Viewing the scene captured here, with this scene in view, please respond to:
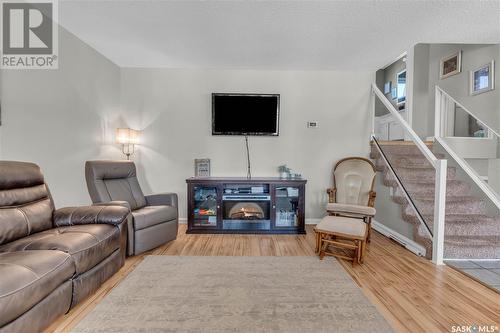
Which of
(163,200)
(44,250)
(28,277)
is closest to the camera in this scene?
(28,277)

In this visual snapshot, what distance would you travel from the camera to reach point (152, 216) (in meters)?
2.47

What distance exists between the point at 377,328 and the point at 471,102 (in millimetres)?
3820

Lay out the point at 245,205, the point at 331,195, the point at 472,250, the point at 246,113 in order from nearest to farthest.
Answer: the point at 472,250
the point at 331,195
the point at 245,205
the point at 246,113

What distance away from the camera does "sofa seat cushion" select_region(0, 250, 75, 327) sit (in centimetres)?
108

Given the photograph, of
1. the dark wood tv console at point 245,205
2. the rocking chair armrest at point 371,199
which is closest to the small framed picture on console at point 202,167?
the dark wood tv console at point 245,205

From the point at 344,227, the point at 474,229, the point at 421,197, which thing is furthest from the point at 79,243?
the point at 474,229

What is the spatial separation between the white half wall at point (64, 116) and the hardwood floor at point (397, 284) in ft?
4.31

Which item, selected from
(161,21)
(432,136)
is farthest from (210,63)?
(432,136)

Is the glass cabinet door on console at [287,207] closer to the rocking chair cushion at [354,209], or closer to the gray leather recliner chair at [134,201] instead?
the rocking chair cushion at [354,209]

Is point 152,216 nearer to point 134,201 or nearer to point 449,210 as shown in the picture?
point 134,201

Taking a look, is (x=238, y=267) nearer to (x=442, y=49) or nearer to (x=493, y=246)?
(x=493, y=246)

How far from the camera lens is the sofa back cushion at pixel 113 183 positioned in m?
2.44

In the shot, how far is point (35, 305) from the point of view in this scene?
1231 millimetres

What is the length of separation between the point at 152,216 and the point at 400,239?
9.89 ft
